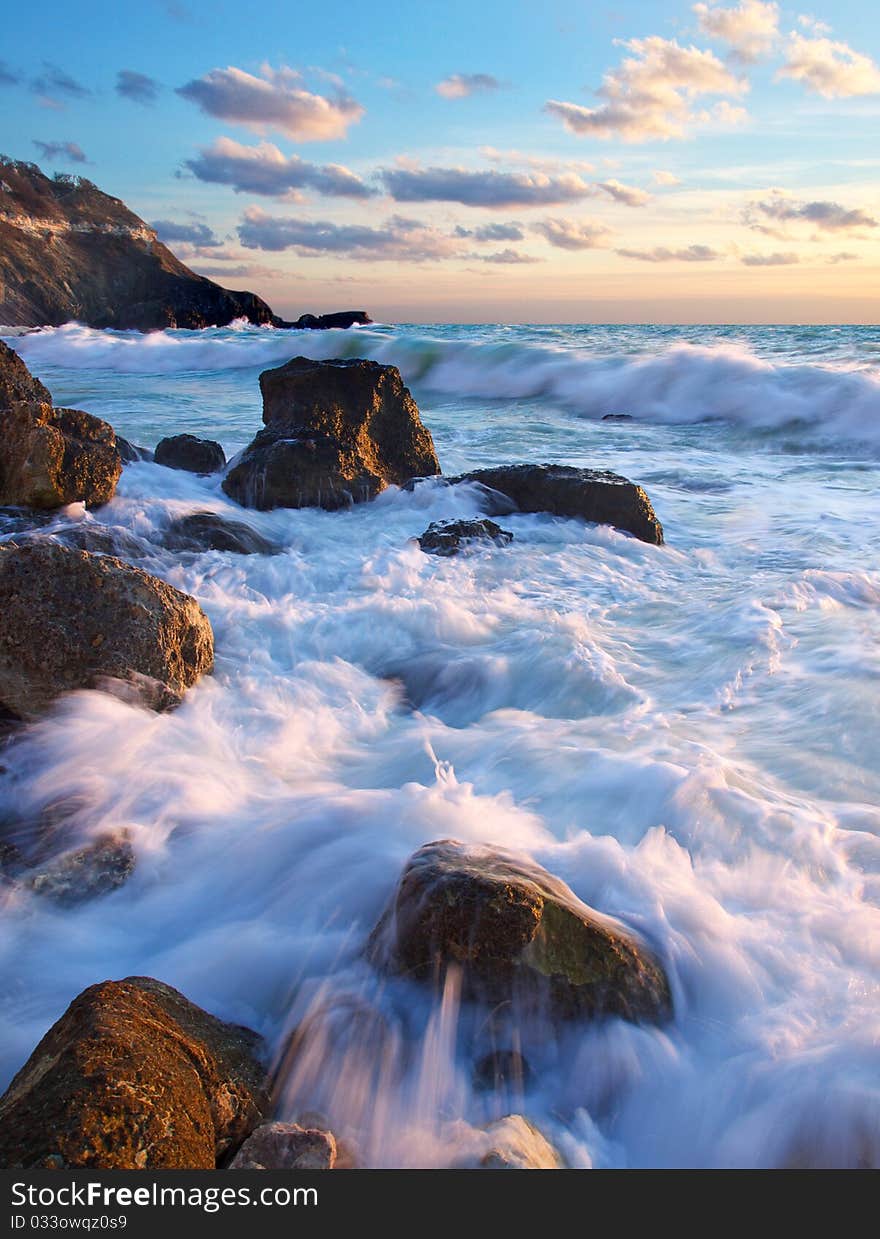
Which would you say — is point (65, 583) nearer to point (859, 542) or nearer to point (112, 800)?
point (112, 800)

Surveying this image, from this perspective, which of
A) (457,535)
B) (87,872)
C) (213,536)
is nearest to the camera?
(87,872)

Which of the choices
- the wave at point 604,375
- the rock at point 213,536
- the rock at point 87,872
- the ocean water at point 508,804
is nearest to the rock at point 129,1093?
the ocean water at point 508,804

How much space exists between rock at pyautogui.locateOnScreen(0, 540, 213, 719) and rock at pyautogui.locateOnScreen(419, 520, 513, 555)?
3002 millimetres

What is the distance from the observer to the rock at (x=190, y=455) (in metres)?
7.93

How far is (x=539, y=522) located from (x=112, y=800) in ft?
16.0

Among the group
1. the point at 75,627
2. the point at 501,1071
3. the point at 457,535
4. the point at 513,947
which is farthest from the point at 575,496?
the point at 501,1071

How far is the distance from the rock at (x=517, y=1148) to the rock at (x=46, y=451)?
4.91 m

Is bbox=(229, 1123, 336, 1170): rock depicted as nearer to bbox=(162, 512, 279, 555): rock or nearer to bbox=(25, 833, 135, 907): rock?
bbox=(25, 833, 135, 907): rock

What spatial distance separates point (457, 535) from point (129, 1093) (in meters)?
5.28

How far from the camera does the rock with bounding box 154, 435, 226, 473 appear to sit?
7.93 metres

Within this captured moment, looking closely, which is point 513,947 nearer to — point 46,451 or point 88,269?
point 46,451

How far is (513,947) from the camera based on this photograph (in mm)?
2055

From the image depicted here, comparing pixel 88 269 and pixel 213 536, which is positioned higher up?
pixel 88 269

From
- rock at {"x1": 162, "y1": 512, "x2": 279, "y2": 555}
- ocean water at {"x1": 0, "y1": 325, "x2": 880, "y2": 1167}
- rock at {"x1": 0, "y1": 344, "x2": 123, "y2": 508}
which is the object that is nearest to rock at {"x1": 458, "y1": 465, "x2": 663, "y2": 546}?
ocean water at {"x1": 0, "y1": 325, "x2": 880, "y2": 1167}
